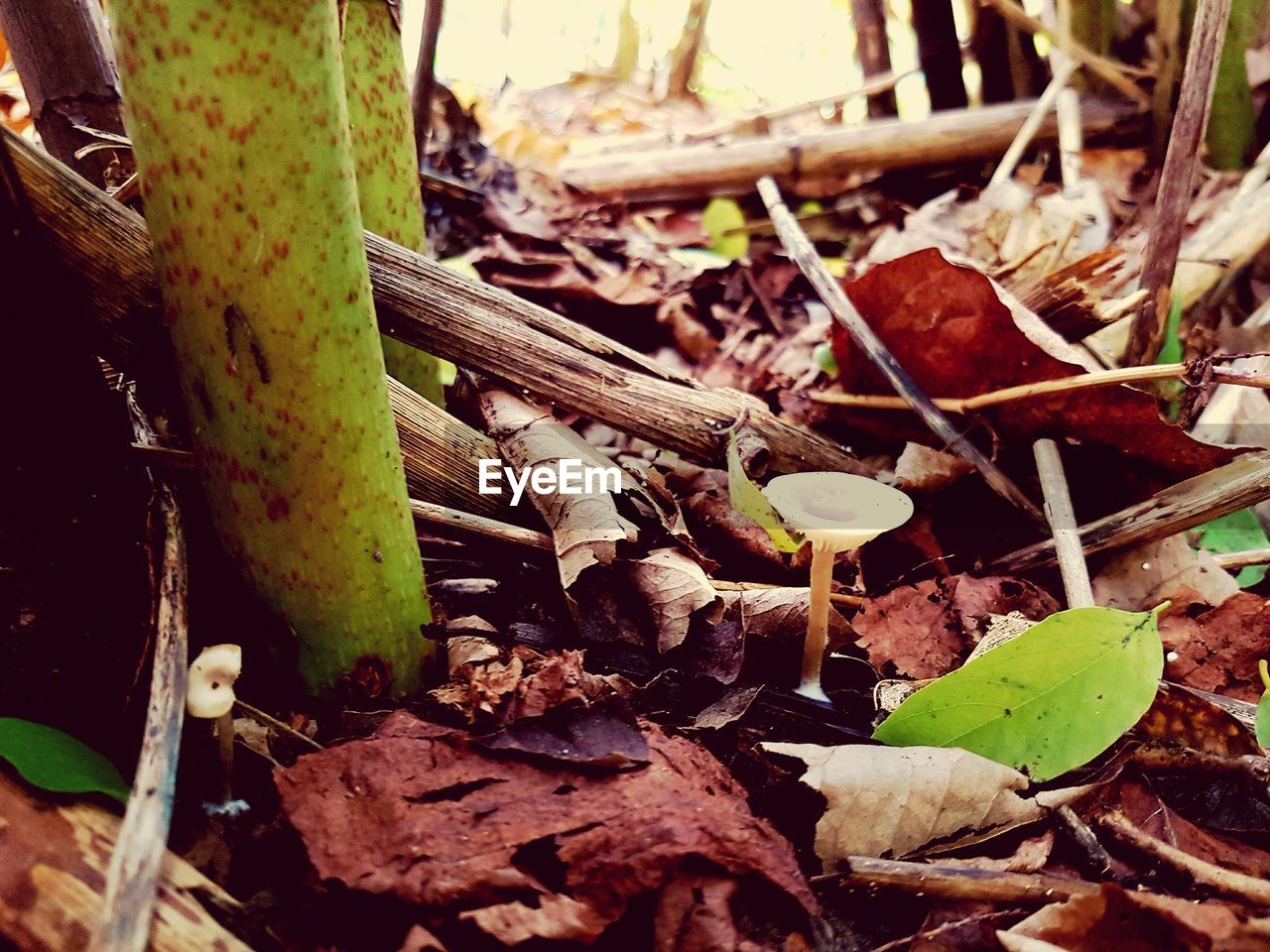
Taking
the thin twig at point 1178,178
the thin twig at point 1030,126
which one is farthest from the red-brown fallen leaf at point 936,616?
the thin twig at point 1030,126

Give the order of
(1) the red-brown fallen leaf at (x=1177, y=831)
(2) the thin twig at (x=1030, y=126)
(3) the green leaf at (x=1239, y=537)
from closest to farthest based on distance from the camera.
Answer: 1. (1) the red-brown fallen leaf at (x=1177, y=831)
2. (3) the green leaf at (x=1239, y=537)
3. (2) the thin twig at (x=1030, y=126)

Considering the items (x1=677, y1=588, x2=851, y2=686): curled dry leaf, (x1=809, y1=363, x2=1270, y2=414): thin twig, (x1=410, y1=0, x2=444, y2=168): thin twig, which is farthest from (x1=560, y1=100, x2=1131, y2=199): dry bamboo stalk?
(x1=677, y1=588, x2=851, y2=686): curled dry leaf

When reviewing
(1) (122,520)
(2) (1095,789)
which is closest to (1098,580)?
(2) (1095,789)

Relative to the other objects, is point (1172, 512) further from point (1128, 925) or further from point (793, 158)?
point (793, 158)

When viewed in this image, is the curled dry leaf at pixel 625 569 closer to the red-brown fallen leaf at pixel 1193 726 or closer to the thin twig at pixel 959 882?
the thin twig at pixel 959 882

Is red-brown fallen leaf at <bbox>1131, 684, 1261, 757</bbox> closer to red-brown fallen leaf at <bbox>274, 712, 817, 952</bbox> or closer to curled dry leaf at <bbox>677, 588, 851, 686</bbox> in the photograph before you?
curled dry leaf at <bbox>677, 588, 851, 686</bbox>

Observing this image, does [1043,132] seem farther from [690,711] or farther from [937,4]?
[690,711]
